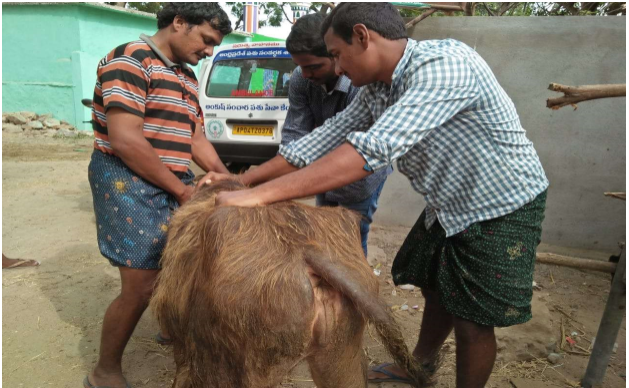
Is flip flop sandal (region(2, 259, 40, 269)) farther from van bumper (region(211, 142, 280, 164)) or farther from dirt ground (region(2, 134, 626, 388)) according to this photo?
van bumper (region(211, 142, 280, 164))

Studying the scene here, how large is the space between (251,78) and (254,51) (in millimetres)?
358

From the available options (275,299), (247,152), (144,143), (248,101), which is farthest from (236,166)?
(275,299)

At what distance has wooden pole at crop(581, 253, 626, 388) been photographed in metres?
2.63

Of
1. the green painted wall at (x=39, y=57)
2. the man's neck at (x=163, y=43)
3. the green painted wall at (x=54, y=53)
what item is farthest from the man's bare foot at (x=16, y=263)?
the green painted wall at (x=39, y=57)

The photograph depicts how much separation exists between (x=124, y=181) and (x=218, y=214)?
83 cm

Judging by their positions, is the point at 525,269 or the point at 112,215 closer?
the point at 525,269

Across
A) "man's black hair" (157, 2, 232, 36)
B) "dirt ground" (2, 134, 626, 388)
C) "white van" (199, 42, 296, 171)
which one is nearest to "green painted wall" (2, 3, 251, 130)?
"dirt ground" (2, 134, 626, 388)

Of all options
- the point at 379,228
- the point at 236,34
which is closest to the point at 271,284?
the point at 379,228

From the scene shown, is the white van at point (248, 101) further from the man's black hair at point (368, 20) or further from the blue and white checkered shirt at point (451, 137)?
the man's black hair at point (368, 20)

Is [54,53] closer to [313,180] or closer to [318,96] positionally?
[318,96]

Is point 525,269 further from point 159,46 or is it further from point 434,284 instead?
point 159,46

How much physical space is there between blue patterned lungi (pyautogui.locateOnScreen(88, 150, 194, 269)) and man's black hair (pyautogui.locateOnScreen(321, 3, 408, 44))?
116 cm

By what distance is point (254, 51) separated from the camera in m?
6.22

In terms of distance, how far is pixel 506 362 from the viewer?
304cm
